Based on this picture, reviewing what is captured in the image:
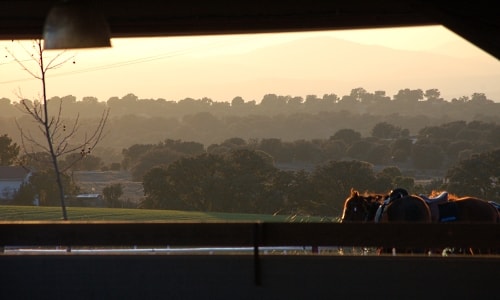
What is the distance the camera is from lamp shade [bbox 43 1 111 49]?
450 centimetres

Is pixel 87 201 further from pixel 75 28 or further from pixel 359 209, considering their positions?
pixel 75 28

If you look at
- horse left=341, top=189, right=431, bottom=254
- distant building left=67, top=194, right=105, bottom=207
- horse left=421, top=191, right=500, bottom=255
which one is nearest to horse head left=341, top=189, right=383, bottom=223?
horse left=341, top=189, right=431, bottom=254

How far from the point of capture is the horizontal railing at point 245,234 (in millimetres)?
6828

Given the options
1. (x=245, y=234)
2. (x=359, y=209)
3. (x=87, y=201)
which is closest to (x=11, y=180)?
(x=87, y=201)

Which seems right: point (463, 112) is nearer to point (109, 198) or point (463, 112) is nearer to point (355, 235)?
point (109, 198)

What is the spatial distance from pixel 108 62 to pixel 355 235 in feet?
64.4

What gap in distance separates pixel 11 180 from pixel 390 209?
2118 centimetres

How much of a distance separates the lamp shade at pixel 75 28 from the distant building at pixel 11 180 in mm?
23743

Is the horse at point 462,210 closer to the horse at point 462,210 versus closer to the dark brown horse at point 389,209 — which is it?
the horse at point 462,210

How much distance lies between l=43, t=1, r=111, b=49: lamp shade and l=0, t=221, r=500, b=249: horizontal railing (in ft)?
8.68

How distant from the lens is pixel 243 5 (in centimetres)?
659
